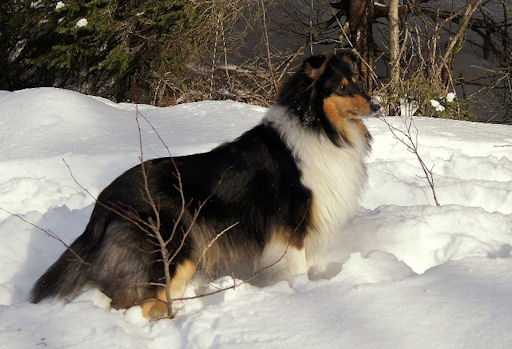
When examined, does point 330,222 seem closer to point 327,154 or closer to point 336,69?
point 327,154

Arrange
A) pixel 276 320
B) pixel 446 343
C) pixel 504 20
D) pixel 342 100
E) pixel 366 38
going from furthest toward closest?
pixel 504 20
pixel 366 38
pixel 342 100
pixel 276 320
pixel 446 343

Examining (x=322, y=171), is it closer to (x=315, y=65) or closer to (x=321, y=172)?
(x=321, y=172)

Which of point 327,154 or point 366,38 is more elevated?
point 327,154

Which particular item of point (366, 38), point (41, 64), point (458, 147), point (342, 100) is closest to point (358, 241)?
point (342, 100)

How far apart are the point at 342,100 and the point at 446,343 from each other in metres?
1.71

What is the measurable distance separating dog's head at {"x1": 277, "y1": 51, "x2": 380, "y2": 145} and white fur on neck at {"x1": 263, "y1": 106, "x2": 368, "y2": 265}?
63mm

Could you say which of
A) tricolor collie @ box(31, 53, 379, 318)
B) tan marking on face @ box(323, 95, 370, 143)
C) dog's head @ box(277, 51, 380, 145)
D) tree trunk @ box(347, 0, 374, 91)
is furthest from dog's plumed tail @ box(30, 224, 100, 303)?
tree trunk @ box(347, 0, 374, 91)

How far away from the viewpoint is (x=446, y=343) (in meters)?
2.18

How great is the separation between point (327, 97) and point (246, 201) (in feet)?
2.65

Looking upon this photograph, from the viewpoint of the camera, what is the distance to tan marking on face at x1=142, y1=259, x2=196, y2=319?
115 inches

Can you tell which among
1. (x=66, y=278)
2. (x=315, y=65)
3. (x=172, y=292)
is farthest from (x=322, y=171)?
(x=66, y=278)

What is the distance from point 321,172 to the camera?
3422 millimetres

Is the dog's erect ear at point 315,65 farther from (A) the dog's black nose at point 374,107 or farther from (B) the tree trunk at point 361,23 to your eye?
(B) the tree trunk at point 361,23

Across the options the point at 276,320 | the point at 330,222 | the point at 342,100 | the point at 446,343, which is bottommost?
the point at 330,222
